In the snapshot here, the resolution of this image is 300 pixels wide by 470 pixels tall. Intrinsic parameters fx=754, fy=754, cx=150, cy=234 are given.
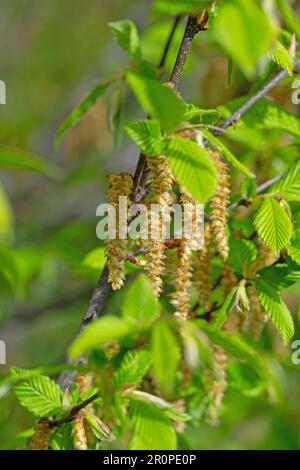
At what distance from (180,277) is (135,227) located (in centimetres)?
12

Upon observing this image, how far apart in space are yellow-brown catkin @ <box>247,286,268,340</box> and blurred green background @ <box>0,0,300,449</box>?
0.18m

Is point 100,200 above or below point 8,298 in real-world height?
above

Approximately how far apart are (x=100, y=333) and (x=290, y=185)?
0.48 m

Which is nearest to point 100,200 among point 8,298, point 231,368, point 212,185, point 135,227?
point 8,298

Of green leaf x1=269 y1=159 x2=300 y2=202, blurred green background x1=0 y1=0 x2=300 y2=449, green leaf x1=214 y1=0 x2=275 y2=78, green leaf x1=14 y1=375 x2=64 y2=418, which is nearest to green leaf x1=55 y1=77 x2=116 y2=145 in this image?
blurred green background x1=0 y1=0 x2=300 y2=449

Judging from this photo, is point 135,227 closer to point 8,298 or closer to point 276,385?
point 276,385

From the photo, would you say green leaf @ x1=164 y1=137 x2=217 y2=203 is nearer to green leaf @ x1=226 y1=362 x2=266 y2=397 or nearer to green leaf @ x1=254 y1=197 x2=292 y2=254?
green leaf @ x1=254 y1=197 x2=292 y2=254

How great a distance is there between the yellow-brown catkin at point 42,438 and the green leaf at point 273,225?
0.38 metres

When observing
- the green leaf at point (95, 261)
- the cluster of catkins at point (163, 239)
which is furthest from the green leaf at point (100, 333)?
the green leaf at point (95, 261)

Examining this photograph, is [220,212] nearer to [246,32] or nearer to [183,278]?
[183,278]

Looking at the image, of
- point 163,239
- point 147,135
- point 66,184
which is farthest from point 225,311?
point 66,184
